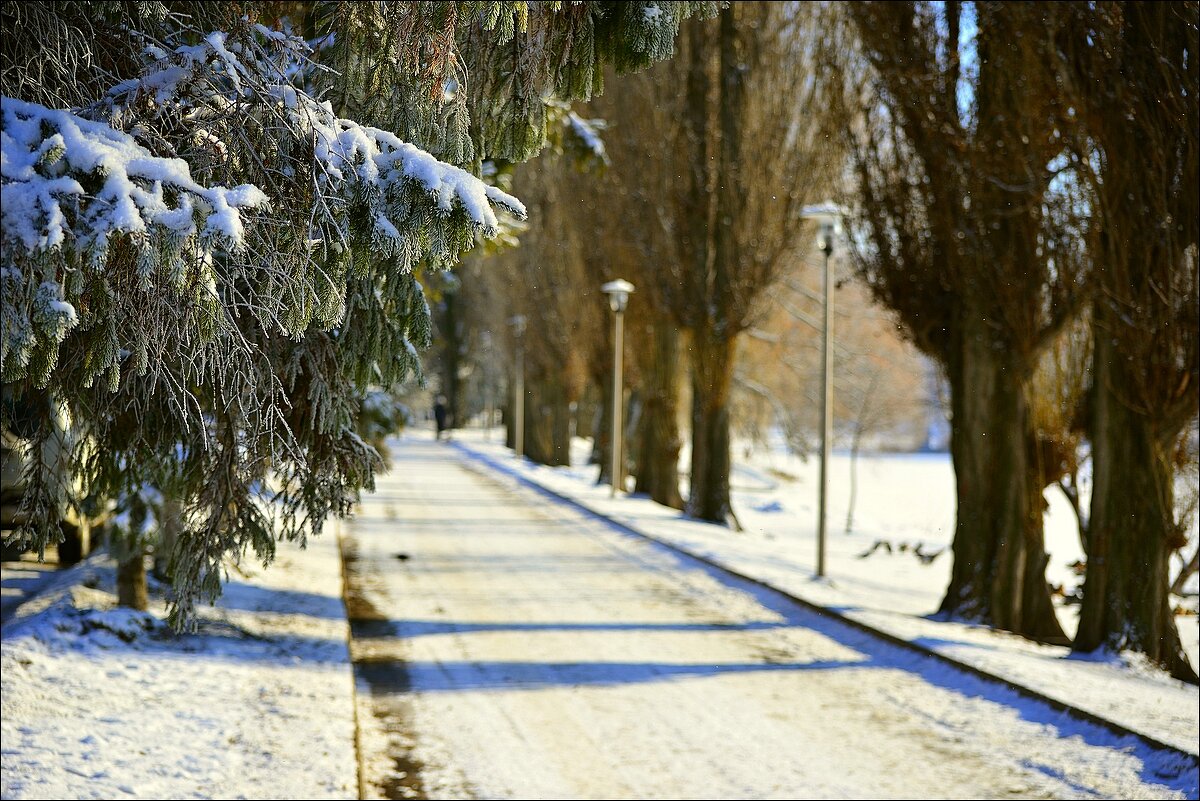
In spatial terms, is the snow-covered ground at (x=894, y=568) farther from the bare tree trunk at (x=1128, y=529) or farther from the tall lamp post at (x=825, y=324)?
the tall lamp post at (x=825, y=324)

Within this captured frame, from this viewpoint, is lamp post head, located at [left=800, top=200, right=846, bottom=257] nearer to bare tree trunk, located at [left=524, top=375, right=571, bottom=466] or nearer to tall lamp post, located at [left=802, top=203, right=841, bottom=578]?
tall lamp post, located at [left=802, top=203, right=841, bottom=578]

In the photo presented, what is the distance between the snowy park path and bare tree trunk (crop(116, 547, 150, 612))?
5.50ft

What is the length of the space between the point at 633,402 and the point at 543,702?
23.4 meters

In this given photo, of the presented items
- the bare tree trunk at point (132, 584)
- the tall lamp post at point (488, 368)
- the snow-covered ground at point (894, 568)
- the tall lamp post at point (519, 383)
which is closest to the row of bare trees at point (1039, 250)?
the snow-covered ground at point (894, 568)

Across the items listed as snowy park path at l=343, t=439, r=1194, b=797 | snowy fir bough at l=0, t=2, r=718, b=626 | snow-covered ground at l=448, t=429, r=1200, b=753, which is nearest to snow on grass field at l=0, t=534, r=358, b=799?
snowy park path at l=343, t=439, r=1194, b=797

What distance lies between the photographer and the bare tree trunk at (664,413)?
2200cm

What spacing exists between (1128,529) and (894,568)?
8.12 metres

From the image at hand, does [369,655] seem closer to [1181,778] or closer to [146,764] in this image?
[146,764]

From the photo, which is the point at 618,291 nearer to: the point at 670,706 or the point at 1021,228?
the point at 1021,228

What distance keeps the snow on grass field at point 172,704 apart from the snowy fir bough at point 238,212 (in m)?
1.47

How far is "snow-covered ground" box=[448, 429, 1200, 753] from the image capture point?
791cm

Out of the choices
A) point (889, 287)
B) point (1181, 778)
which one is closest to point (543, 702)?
point (1181, 778)

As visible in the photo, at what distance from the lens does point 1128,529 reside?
948 cm

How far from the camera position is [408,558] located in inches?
554
